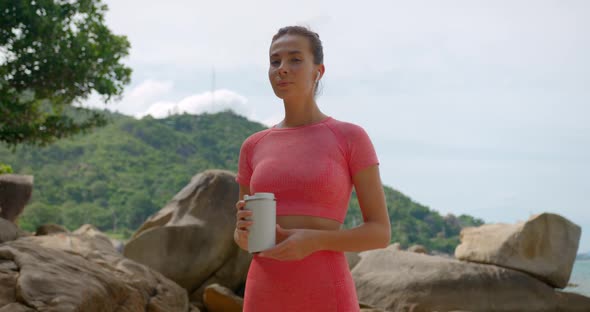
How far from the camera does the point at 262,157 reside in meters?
2.54

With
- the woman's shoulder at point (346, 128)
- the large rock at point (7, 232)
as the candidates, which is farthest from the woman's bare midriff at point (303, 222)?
the large rock at point (7, 232)

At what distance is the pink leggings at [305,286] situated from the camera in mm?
2277

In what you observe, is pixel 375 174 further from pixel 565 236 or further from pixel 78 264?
pixel 565 236

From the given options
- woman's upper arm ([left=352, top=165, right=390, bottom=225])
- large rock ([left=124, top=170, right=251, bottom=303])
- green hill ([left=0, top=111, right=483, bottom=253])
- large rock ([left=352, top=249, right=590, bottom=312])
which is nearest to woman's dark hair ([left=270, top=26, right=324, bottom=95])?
woman's upper arm ([left=352, top=165, right=390, bottom=225])

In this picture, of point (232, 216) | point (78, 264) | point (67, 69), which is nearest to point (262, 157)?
point (78, 264)

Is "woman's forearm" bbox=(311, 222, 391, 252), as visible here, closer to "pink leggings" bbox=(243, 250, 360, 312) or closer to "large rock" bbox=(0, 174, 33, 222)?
"pink leggings" bbox=(243, 250, 360, 312)

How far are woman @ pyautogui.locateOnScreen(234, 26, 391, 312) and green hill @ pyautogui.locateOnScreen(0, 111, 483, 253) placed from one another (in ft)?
92.7

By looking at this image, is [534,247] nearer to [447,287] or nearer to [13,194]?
[447,287]

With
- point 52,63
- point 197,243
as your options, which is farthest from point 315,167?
point 52,63

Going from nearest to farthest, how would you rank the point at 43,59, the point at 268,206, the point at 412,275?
the point at 268,206, the point at 412,275, the point at 43,59

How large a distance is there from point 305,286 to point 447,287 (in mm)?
6698

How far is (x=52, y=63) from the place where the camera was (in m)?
12.4

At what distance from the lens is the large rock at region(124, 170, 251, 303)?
8625 millimetres

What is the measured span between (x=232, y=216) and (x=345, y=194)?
6709 mm
